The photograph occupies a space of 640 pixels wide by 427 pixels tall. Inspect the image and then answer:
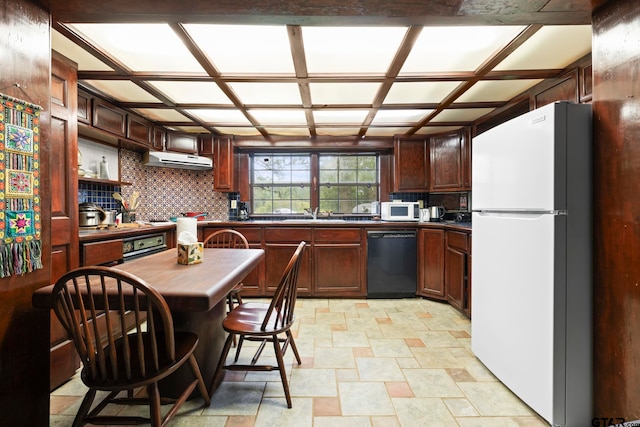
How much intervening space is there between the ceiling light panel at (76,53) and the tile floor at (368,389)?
84.5 inches

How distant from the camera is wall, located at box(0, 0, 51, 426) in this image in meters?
1.26

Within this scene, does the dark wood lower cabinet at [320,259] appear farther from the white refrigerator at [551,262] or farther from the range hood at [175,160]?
the white refrigerator at [551,262]

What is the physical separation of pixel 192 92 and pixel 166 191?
1.88m

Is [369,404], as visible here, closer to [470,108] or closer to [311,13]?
[311,13]

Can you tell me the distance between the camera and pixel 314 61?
2.10 meters

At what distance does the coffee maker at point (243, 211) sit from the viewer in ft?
13.9

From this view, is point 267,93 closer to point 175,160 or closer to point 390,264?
point 175,160

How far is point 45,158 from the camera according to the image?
144cm

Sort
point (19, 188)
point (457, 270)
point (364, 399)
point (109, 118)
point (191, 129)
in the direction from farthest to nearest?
point (191, 129)
point (457, 270)
point (109, 118)
point (364, 399)
point (19, 188)

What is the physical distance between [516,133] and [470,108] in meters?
1.45

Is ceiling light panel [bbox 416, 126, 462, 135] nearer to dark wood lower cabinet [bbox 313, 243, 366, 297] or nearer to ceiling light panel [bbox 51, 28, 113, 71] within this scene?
dark wood lower cabinet [bbox 313, 243, 366, 297]

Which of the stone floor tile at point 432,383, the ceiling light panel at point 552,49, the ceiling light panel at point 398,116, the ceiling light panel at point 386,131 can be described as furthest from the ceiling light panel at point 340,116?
the stone floor tile at point 432,383

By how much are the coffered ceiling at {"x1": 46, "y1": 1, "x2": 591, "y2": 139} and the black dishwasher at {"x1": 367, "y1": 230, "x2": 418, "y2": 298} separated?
56.3 inches

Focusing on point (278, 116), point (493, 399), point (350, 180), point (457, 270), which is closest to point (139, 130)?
point (278, 116)
